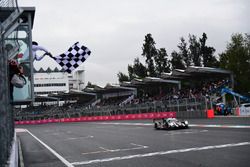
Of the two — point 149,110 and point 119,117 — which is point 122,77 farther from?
point 149,110

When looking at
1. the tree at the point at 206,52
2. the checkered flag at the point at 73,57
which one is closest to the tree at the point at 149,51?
the tree at the point at 206,52

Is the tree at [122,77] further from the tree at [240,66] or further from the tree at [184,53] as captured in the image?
the tree at [240,66]

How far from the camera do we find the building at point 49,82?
10650cm

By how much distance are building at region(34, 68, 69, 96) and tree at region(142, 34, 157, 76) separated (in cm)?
3798

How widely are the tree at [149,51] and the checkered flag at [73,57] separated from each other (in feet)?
199

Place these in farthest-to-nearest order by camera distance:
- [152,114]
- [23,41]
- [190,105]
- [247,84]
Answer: [247,84] → [152,114] → [190,105] → [23,41]

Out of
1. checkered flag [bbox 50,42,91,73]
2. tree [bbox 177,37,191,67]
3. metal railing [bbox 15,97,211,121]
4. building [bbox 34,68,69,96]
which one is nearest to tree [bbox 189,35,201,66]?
tree [bbox 177,37,191,67]

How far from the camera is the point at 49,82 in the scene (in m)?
108

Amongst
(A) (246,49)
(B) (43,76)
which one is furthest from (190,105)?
(B) (43,76)

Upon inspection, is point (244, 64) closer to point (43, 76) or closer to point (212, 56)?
point (212, 56)

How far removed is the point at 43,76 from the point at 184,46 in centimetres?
4882

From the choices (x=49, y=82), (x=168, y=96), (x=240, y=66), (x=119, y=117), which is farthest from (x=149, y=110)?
(x=49, y=82)

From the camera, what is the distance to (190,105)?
3406cm

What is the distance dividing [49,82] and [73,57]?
97.2m
